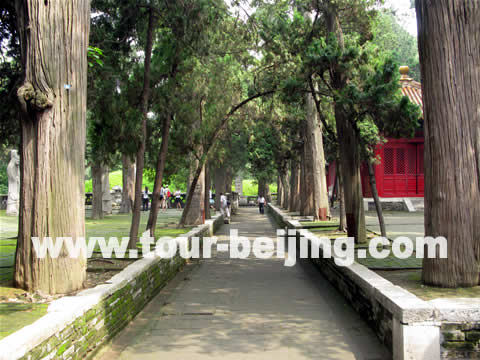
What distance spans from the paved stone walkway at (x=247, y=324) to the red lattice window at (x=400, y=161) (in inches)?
666

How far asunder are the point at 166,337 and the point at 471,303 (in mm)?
3341

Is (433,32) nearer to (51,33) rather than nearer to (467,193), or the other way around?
(467,193)

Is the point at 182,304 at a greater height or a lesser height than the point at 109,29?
lesser

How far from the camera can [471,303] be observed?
4965mm

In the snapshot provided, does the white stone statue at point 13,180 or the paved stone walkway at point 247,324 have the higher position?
the white stone statue at point 13,180

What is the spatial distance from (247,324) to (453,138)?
135 inches

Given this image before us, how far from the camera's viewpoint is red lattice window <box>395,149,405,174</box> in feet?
83.8

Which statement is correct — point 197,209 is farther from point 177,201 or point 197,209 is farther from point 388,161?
point 177,201

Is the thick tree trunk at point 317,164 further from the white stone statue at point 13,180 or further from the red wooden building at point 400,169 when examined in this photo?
the white stone statue at point 13,180

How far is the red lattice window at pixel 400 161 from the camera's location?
25547mm

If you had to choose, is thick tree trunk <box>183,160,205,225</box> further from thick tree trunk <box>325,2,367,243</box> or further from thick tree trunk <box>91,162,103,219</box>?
thick tree trunk <box>325,2,367,243</box>

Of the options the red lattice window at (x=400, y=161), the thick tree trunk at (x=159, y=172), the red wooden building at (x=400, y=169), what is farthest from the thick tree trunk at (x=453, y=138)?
the red lattice window at (x=400, y=161)

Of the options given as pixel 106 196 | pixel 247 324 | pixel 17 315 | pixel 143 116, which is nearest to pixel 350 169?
pixel 143 116

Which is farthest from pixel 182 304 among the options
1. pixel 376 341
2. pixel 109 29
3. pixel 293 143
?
pixel 293 143
